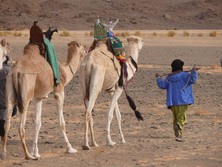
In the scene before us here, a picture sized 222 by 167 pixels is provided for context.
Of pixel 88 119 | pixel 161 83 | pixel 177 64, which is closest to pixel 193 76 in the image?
pixel 177 64

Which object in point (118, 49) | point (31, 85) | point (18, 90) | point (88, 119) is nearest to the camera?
point (18, 90)

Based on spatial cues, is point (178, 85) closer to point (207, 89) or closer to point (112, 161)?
point (112, 161)

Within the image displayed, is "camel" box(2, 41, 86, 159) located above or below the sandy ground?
above

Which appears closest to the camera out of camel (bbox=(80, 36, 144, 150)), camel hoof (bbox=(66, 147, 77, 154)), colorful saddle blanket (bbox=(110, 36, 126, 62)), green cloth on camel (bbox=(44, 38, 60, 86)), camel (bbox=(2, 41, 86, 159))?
camel (bbox=(2, 41, 86, 159))

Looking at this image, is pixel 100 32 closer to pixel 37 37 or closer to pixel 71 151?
pixel 37 37

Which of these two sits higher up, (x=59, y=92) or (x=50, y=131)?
(x=59, y=92)

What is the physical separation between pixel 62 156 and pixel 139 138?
228 cm

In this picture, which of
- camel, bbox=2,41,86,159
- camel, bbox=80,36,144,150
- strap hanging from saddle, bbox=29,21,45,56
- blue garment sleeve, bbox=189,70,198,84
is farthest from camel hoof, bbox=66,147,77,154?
blue garment sleeve, bbox=189,70,198,84

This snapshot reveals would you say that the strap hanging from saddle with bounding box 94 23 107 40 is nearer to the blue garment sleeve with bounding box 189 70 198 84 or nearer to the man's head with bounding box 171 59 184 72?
the man's head with bounding box 171 59 184 72

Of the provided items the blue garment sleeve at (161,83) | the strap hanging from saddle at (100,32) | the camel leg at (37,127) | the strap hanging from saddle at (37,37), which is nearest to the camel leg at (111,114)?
the blue garment sleeve at (161,83)

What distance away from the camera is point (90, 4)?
345 feet

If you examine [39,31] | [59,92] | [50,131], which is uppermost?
[39,31]

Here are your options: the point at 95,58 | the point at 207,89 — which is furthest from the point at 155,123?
the point at 207,89

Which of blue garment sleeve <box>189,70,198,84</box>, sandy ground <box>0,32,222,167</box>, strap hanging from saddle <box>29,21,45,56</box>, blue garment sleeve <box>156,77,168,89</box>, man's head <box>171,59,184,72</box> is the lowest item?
sandy ground <box>0,32,222,167</box>
